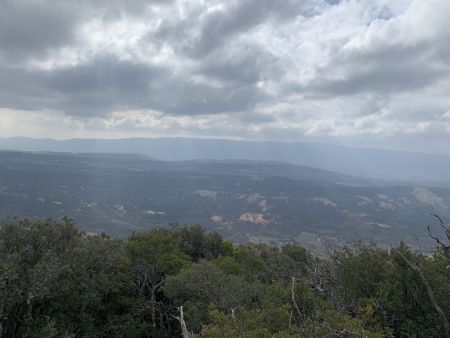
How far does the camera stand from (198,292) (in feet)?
84.9

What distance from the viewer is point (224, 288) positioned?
2386 centimetres

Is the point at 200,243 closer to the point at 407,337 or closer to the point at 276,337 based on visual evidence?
the point at 407,337

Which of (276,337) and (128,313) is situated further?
(128,313)

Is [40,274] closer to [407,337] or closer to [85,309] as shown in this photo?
[85,309]

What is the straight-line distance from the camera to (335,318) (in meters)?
13.3

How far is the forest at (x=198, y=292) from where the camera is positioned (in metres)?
14.9

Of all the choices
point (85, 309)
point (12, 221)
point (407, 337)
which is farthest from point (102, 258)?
→ point (407, 337)

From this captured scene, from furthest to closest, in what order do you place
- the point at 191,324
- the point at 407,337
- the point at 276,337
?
the point at 191,324
the point at 407,337
the point at 276,337

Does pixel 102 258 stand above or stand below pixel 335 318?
below

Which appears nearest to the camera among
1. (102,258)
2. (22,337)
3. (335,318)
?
(335,318)

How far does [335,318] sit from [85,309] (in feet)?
71.3

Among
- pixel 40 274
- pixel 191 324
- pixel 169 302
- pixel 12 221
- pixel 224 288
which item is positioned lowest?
pixel 169 302

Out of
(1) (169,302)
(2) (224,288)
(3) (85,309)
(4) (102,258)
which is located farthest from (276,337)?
(1) (169,302)

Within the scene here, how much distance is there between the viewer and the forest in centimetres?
1493
